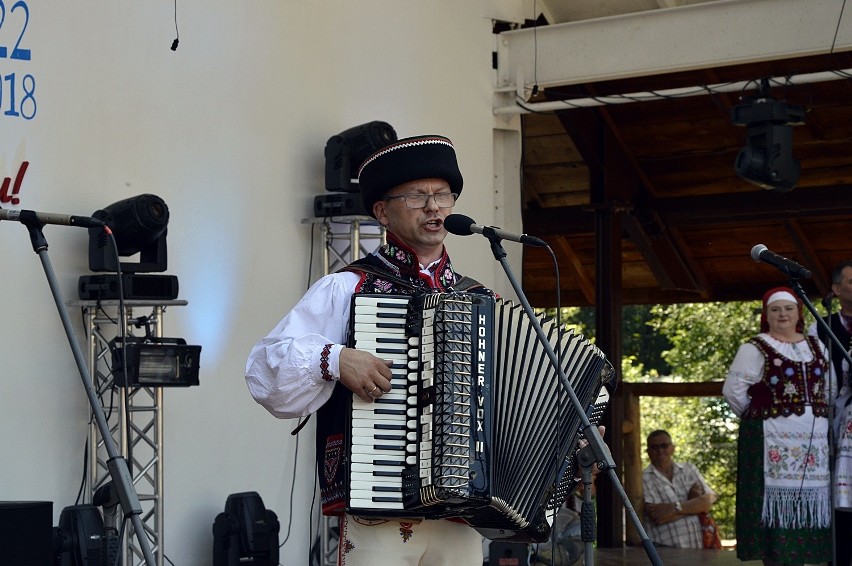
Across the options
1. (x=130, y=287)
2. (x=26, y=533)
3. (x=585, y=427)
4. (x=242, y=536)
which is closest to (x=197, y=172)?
(x=130, y=287)

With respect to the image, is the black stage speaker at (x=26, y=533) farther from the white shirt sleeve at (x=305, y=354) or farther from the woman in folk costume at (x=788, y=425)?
the woman in folk costume at (x=788, y=425)

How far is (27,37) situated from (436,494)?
3230mm

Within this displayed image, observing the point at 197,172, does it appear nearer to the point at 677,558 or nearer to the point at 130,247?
the point at 130,247

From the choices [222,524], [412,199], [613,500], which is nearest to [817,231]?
[613,500]

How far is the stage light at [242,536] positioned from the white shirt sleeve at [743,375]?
2139 millimetres

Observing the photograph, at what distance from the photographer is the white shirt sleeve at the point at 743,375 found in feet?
19.0

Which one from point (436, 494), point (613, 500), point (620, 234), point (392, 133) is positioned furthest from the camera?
point (620, 234)

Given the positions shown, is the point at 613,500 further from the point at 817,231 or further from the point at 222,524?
the point at 222,524

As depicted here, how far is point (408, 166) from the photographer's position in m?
2.94

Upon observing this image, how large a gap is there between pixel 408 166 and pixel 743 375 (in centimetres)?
329

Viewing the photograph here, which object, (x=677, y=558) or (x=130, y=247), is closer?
(x=130, y=247)

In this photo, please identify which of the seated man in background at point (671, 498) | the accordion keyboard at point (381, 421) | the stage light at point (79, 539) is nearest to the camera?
the accordion keyboard at point (381, 421)

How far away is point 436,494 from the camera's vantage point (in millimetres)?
2650

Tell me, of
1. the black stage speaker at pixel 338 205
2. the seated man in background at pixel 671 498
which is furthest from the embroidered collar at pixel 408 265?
the seated man in background at pixel 671 498
